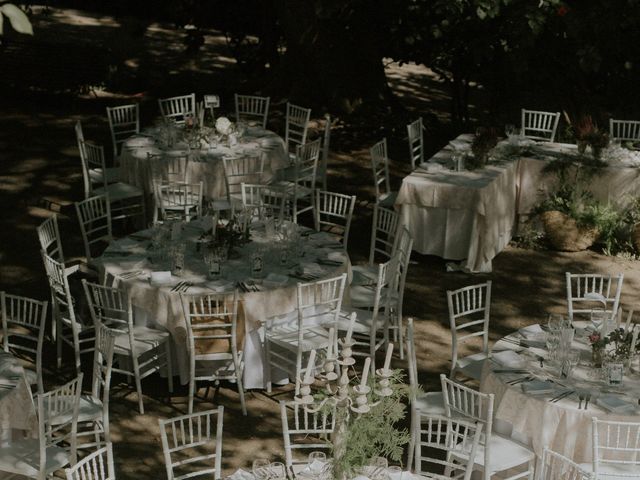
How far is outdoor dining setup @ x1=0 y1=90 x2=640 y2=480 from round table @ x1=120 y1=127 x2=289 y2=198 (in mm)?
28

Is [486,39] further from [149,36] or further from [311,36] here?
[149,36]

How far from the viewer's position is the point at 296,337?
8.24 meters

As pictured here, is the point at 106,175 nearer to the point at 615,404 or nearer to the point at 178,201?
the point at 178,201

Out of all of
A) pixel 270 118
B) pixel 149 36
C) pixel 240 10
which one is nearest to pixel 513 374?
pixel 270 118

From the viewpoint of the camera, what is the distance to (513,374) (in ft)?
23.2

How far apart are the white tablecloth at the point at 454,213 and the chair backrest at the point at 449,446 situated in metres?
3.49

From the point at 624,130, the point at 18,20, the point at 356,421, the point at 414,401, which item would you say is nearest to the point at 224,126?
the point at 624,130

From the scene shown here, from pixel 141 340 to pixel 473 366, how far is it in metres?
2.57

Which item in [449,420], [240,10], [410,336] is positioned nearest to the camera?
[449,420]

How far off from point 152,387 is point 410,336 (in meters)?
2.55

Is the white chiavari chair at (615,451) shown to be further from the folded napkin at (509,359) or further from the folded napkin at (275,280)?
the folded napkin at (275,280)

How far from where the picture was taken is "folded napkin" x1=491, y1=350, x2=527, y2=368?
7.20 m

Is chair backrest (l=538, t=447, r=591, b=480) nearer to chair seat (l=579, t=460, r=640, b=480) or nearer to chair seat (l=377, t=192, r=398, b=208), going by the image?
chair seat (l=579, t=460, r=640, b=480)

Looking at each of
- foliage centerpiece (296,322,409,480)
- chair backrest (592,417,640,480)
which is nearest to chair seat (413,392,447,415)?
chair backrest (592,417,640,480)
